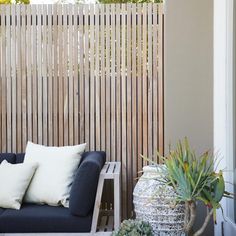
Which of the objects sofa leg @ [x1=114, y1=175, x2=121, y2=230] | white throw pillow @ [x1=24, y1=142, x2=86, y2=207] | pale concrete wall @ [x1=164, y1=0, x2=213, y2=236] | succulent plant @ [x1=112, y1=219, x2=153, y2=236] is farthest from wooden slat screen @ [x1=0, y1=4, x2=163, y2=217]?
succulent plant @ [x1=112, y1=219, x2=153, y2=236]

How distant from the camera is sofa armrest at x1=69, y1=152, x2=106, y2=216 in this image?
3.84m

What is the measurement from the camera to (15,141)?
495 centimetres

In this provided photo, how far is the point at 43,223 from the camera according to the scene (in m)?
3.85

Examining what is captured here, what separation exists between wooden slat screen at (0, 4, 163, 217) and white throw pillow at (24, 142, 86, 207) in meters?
0.49

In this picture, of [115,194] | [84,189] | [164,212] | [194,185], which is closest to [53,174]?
[84,189]

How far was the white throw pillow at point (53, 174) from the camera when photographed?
415 centimetres

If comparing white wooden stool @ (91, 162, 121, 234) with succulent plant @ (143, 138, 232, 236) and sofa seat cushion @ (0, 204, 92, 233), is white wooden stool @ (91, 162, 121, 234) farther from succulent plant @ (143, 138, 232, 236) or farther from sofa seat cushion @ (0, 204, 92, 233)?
succulent plant @ (143, 138, 232, 236)

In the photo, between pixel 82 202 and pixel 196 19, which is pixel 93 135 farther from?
pixel 196 19

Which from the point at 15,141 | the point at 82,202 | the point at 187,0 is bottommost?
the point at 82,202

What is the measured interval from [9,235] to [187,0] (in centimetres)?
267

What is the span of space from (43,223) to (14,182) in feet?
1.68

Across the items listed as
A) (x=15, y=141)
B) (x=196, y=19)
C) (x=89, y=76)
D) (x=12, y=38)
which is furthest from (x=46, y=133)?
(x=196, y=19)

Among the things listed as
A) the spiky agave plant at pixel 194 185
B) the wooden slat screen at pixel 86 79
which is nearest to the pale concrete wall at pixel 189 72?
the wooden slat screen at pixel 86 79

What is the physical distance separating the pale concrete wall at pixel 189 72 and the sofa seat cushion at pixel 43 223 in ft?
4.21
